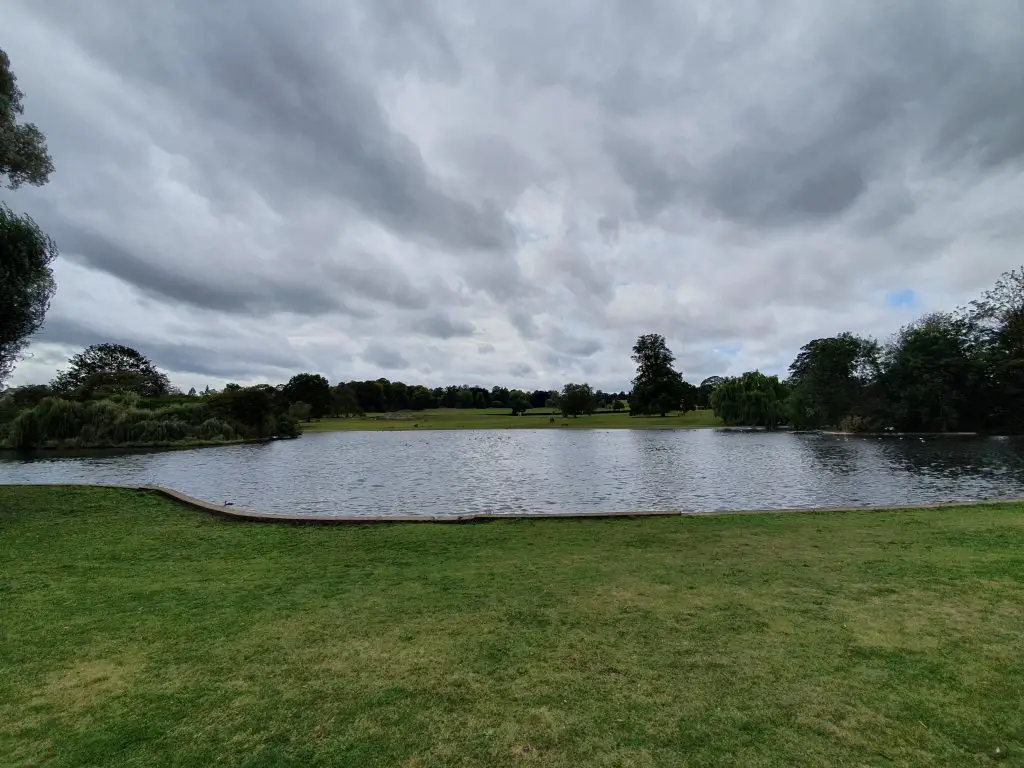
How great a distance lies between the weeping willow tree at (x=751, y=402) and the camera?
205 ft

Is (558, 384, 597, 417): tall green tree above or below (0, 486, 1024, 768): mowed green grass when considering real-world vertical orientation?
above

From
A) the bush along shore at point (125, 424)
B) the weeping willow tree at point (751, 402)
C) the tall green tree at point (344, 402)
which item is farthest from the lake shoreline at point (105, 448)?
the tall green tree at point (344, 402)

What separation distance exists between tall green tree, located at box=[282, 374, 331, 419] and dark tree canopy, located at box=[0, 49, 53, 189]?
94632 mm

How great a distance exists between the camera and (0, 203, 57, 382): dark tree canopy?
997 centimetres

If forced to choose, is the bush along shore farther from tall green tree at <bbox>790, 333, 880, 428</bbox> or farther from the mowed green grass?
tall green tree at <bbox>790, 333, 880, 428</bbox>

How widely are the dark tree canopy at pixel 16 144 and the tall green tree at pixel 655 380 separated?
8610cm

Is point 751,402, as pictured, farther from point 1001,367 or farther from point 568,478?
point 568,478

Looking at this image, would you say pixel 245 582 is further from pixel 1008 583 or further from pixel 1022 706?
pixel 1008 583

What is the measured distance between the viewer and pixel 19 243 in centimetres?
1010

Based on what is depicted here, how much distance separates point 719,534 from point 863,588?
2.86 metres

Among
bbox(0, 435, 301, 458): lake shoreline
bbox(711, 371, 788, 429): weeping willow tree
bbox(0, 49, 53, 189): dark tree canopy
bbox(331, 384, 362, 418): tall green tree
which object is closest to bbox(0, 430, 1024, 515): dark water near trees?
bbox(0, 435, 301, 458): lake shoreline

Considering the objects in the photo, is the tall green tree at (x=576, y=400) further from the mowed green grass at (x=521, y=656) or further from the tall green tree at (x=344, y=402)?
the mowed green grass at (x=521, y=656)

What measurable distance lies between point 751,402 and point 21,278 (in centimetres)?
6604

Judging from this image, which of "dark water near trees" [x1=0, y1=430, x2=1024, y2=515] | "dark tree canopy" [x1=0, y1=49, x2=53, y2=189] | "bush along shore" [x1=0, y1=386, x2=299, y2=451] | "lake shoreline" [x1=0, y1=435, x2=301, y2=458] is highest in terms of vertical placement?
"dark tree canopy" [x1=0, y1=49, x2=53, y2=189]
